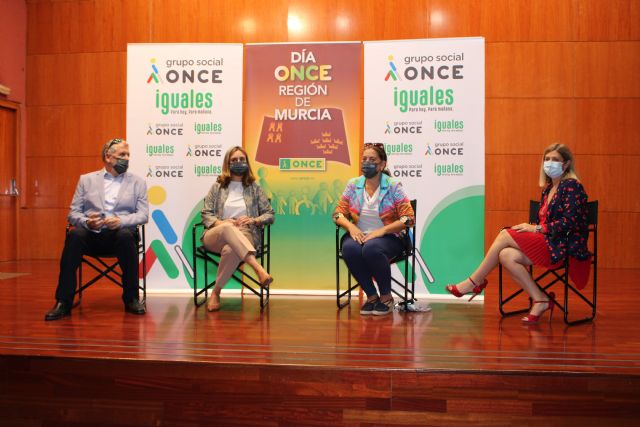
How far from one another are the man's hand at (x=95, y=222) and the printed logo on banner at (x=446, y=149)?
97.2 inches

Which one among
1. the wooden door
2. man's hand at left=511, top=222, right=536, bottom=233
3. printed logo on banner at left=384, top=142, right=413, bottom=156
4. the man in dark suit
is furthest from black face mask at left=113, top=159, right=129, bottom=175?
the wooden door

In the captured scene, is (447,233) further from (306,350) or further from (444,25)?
(444,25)

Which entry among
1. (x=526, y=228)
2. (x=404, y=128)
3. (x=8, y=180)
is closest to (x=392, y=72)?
(x=404, y=128)

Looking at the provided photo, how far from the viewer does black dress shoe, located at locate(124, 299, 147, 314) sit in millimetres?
3865

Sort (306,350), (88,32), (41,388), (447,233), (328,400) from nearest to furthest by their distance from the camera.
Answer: (328,400), (41,388), (306,350), (447,233), (88,32)

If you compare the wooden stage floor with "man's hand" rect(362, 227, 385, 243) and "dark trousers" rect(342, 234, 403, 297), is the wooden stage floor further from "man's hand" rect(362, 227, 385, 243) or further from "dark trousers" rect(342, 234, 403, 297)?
"man's hand" rect(362, 227, 385, 243)

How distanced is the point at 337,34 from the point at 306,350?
4760mm

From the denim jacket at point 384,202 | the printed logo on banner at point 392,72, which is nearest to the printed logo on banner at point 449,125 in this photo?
the printed logo on banner at point 392,72

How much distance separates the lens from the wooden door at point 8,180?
704 cm

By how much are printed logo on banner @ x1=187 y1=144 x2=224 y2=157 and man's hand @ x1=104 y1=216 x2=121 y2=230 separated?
120 cm

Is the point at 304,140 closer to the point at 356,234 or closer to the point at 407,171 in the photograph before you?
the point at 407,171

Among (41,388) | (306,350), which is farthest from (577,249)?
(41,388)

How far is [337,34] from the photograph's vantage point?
266 inches

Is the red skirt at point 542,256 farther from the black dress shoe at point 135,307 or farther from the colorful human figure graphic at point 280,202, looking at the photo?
the black dress shoe at point 135,307
